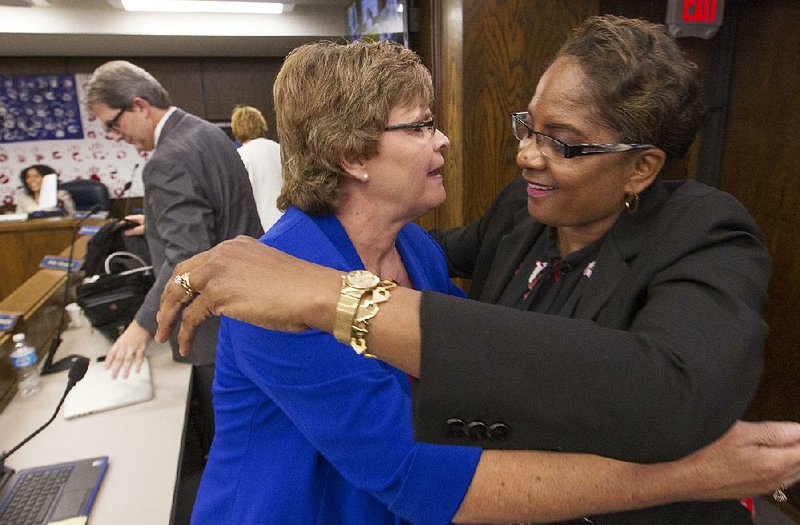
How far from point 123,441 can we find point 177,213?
2.65ft

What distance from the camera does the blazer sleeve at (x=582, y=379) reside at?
0.53 meters

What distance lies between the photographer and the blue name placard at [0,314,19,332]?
1891mm

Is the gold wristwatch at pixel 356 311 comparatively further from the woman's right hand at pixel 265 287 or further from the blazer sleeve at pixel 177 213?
the blazer sleeve at pixel 177 213

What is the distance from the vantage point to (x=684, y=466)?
731mm

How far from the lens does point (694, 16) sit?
1.99 m

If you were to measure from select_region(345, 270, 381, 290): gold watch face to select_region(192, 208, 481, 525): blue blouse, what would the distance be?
0.78ft

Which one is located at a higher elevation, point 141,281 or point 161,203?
point 161,203

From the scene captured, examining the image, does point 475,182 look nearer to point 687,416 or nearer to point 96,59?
point 687,416

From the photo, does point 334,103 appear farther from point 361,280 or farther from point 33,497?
point 33,497

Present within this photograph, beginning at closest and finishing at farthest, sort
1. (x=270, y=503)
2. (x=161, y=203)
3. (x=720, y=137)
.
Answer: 1. (x=270, y=503)
2. (x=161, y=203)
3. (x=720, y=137)

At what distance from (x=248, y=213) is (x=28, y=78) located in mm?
5148

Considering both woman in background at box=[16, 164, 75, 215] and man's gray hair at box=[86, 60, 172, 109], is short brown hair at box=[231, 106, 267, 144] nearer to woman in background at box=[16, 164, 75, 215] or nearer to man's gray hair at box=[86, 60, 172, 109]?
man's gray hair at box=[86, 60, 172, 109]

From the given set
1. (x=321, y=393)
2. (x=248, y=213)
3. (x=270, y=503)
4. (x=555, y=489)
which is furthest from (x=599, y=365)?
(x=248, y=213)

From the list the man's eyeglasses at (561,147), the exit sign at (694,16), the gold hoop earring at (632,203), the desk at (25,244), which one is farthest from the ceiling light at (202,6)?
the gold hoop earring at (632,203)
